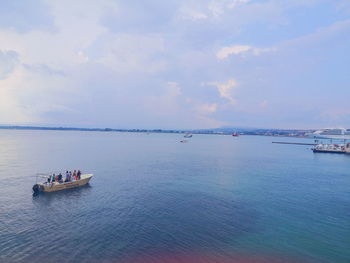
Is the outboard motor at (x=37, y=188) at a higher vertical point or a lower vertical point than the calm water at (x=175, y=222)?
higher

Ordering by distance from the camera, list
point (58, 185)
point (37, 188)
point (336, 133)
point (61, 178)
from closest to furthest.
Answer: point (37, 188) < point (58, 185) < point (61, 178) < point (336, 133)

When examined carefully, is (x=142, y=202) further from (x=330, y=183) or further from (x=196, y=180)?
(x=330, y=183)

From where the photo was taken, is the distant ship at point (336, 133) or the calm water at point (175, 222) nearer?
the calm water at point (175, 222)

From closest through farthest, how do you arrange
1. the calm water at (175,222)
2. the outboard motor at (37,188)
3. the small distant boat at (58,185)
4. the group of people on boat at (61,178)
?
the calm water at (175,222) → the outboard motor at (37,188) → the small distant boat at (58,185) → the group of people on boat at (61,178)

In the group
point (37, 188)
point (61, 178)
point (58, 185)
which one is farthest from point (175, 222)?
point (61, 178)

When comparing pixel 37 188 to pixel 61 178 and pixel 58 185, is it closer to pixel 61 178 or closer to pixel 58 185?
pixel 58 185

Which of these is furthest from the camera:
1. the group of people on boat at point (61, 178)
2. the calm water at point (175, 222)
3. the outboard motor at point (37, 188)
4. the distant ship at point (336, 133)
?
the distant ship at point (336, 133)

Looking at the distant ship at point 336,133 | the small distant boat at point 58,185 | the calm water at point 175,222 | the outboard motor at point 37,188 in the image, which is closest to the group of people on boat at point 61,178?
the small distant boat at point 58,185

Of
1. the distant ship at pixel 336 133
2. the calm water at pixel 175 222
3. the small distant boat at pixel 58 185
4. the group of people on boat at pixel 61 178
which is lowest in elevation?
the calm water at pixel 175 222

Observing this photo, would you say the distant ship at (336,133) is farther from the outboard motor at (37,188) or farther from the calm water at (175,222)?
the outboard motor at (37,188)

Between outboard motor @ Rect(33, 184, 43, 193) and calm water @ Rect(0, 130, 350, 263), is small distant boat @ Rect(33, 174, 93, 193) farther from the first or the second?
calm water @ Rect(0, 130, 350, 263)

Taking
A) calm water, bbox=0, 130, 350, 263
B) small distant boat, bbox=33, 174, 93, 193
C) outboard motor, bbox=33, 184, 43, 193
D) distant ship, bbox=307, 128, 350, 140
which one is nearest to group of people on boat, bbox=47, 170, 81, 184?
small distant boat, bbox=33, 174, 93, 193

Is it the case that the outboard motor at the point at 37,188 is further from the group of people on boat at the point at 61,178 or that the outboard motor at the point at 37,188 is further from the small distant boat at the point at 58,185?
the group of people on boat at the point at 61,178

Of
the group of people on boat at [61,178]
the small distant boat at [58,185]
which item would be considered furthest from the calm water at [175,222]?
the group of people on boat at [61,178]
